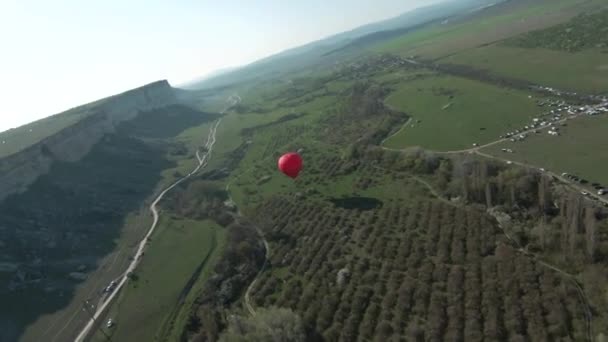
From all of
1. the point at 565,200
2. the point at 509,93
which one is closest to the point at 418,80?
the point at 509,93

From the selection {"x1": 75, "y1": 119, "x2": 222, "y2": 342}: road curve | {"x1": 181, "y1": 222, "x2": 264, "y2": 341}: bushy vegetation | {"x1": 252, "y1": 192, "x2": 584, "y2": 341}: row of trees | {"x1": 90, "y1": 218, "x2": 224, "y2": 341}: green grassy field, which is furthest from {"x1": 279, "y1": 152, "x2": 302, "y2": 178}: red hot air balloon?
{"x1": 75, "y1": 119, "x2": 222, "y2": 342}: road curve

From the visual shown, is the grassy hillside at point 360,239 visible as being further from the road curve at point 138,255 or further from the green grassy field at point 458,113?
the road curve at point 138,255

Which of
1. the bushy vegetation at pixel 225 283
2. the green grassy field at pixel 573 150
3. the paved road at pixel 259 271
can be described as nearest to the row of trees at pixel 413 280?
the paved road at pixel 259 271

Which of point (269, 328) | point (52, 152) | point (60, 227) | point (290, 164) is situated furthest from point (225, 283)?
point (52, 152)

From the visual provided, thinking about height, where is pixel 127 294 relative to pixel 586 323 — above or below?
above

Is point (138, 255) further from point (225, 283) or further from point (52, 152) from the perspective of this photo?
point (52, 152)

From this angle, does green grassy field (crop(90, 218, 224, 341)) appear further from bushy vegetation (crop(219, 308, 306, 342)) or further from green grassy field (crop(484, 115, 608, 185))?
green grassy field (crop(484, 115, 608, 185))

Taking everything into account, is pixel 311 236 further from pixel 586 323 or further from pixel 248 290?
pixel 586 323
